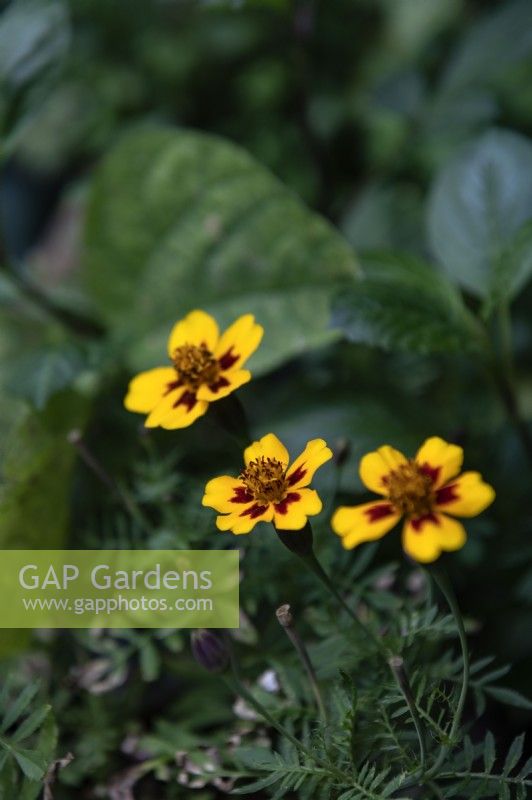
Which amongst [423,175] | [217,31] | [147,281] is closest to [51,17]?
[147,281]

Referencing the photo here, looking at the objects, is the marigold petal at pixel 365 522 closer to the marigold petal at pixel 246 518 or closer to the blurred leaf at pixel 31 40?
the marigold petal at pixel 246 518

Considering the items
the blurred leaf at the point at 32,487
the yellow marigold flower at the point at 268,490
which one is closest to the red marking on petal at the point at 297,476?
the yellow marigold flower at the point at 268,490

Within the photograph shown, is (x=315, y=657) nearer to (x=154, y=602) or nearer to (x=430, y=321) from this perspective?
(x=154, y=602)

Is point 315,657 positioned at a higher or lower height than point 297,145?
lower

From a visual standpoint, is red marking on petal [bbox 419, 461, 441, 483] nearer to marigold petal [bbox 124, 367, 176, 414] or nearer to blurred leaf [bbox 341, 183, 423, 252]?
marigold petal [bbox 124, 367, 176, 414]

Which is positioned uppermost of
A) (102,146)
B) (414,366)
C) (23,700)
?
(102,146)

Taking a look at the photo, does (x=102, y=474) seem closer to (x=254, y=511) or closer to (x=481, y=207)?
(x=254, y=511)
